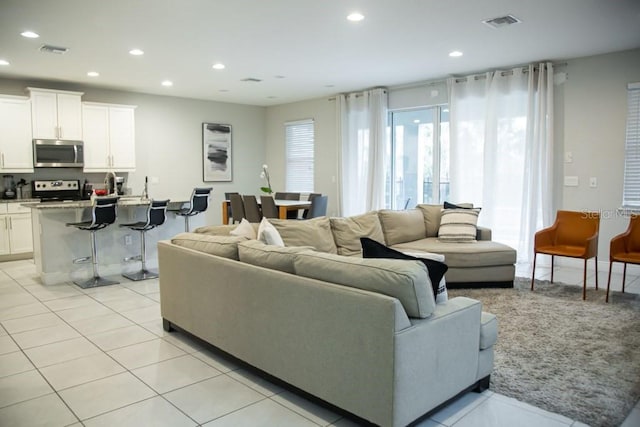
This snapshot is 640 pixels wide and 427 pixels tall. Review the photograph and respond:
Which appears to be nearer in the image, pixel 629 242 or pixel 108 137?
pixel 629 242

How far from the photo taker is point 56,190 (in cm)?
752

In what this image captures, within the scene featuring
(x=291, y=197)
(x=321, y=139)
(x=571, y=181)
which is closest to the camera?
(x=571, y=181)

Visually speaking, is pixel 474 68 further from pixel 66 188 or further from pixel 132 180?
pixel 66 188

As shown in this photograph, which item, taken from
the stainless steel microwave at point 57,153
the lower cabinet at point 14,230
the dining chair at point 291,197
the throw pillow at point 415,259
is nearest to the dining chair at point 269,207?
the dining chair at point 291,197

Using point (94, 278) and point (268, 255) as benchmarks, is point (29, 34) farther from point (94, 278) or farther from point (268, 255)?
point (268, 255)

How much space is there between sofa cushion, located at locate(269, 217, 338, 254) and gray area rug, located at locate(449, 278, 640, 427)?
1.55 metres

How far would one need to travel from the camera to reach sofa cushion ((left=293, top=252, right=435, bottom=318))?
7.07 feet

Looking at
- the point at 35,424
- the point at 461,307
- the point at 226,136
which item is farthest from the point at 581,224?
the point at 226,136

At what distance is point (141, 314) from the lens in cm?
431

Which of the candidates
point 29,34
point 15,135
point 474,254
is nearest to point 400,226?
point 474,254

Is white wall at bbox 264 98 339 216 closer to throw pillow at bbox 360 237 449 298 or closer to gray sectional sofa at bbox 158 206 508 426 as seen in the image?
gray sectional sofa at bbox 158 206 508 426

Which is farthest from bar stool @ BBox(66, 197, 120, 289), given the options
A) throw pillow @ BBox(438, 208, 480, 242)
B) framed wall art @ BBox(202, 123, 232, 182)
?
framed wall art @ BBox(202, 123, 232, 182)

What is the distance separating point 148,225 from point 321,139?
14.5 ft

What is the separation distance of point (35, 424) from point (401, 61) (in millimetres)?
5507
